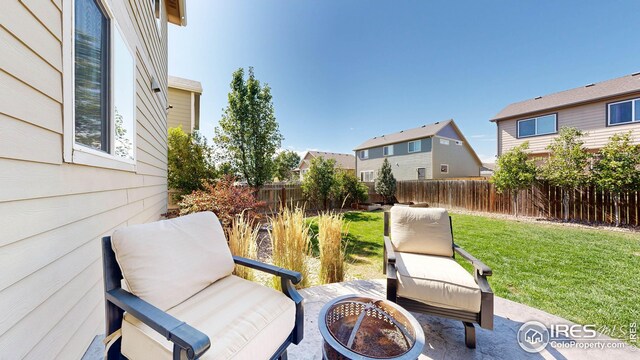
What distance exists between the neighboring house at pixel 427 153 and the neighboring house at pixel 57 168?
52.6 feet

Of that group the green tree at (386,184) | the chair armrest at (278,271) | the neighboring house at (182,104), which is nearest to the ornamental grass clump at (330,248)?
the chair armrest at (278,271)

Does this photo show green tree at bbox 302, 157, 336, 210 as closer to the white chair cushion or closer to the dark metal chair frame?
the dark metal chair frame

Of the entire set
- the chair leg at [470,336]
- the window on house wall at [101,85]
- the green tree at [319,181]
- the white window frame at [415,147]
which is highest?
the white window frame at [415,147]

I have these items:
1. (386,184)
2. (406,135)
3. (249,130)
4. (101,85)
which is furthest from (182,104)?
(406,135)

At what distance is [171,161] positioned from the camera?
709 cm

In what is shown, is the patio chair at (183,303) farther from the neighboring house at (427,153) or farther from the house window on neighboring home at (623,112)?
the neighboring house at (427,153)

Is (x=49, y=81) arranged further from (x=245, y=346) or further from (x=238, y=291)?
(x=245, y=346)

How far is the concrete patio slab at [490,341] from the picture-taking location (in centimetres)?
175

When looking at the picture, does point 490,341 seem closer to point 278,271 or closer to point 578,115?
point 278,271

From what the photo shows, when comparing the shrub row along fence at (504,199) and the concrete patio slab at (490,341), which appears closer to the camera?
the concrete patio slab at (490,341)

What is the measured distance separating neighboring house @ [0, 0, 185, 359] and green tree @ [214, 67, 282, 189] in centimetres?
577

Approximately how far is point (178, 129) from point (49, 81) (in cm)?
690

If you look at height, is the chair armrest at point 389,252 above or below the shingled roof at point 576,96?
below

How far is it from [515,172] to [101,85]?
416 inches
